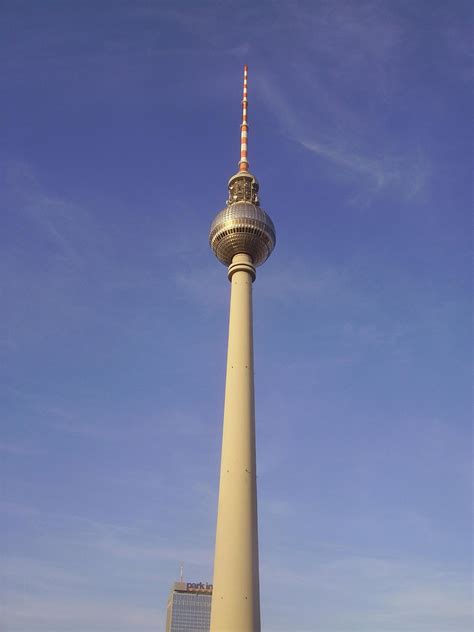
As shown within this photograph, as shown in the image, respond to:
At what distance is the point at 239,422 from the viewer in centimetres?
6581

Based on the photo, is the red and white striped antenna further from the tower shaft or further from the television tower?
the tower shaft

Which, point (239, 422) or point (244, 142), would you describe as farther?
point (244, 142)

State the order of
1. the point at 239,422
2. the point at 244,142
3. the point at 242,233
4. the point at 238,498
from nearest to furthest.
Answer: the point at 238,498, the point at 239,422, the point at 242,233, the point at 244,142

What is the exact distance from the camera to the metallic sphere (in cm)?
7850

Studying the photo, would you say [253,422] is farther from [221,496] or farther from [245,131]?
[245,131]

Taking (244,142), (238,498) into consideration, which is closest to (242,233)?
(244,142)

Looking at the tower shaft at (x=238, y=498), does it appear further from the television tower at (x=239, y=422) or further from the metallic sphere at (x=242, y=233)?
the metallic sphere at (x=242, y=233)

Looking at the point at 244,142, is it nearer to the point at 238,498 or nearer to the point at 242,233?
the point at 242,233

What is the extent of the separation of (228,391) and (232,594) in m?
20.1

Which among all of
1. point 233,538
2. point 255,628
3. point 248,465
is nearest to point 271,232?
point 248,465

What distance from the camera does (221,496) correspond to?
205ft

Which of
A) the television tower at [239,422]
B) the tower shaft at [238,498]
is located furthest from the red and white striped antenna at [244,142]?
the tower shaft at [238,498]

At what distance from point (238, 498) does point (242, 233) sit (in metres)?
32.2

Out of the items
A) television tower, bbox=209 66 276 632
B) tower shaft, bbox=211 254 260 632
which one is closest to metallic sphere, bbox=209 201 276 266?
television tower, bbox=209 66 276 632
